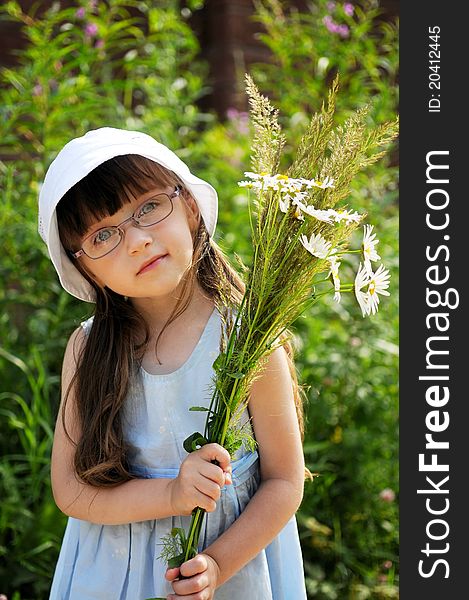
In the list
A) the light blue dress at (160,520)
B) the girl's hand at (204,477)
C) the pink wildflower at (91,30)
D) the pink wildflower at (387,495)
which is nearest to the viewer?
the girl's hand at (204,477)

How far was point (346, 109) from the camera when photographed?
13.9ft

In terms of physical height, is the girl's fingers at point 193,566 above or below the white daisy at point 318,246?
below

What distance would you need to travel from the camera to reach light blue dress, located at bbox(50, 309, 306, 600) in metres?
2.03

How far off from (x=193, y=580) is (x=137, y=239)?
66cm

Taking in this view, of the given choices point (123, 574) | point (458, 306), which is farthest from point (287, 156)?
point (123, 574)

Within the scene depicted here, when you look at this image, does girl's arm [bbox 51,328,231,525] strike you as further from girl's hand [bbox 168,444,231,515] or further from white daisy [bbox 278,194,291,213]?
white daisy [bbox 278,194,291,213]

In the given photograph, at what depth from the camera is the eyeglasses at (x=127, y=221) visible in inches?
74.7

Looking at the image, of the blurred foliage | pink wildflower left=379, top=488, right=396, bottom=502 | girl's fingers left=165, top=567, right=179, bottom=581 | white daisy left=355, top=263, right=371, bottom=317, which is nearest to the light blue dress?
girl's fingers left=165, top=567, right=179, bottom=581

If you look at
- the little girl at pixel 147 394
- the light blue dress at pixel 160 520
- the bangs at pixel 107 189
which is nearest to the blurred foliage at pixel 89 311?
the light blue dress at pixel 160 520

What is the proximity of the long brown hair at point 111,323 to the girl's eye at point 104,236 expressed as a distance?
1.3 inches

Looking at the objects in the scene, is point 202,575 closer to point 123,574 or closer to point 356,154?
point 123,574

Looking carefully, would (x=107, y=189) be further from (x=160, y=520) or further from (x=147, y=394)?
(x=160, y=520)

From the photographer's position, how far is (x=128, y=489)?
1947 mm

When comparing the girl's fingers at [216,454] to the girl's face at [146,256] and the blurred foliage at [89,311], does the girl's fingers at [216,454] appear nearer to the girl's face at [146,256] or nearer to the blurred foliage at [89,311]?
the girl's face at [146,256]
